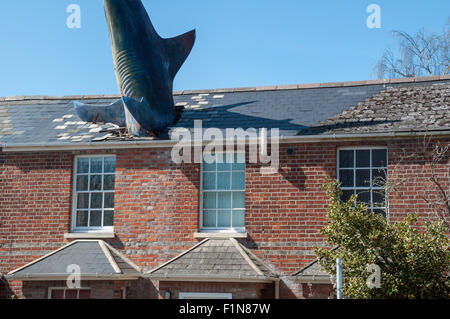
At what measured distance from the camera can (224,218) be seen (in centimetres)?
1605

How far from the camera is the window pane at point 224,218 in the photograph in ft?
52.6

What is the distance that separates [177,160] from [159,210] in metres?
1.30

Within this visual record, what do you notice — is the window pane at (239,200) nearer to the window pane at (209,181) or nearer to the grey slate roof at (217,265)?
the window pane at (209,181)

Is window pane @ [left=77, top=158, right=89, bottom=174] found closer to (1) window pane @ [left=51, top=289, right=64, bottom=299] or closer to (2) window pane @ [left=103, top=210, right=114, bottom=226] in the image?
(2) window pane @ [left=103, top=210, right=114, bottom=226]

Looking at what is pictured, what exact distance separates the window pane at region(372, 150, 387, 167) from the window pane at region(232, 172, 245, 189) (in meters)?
3.09

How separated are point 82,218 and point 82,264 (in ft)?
5.90

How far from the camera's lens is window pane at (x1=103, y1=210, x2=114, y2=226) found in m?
16.7

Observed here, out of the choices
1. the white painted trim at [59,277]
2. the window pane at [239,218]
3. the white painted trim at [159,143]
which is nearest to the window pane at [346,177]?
the white painted trim at [159,143]

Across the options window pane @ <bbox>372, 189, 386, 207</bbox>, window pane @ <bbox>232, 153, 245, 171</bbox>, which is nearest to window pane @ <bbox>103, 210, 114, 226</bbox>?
window pane @ <bbox>232, 153, 245, 171</bbox>

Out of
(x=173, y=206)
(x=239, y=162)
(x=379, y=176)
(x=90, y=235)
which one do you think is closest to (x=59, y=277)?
(x=90, y=235)

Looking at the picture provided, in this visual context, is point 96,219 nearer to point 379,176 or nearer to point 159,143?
point 159,143

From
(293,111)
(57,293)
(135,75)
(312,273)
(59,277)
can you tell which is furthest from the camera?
(135,75)

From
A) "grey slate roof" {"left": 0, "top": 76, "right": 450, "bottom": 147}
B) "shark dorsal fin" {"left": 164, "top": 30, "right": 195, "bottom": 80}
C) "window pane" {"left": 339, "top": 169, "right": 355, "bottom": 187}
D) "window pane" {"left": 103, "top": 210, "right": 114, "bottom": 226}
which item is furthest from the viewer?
"shark dorsal fin" {"left": 164, "top": 30, "right": 195, "bottom": 80}
